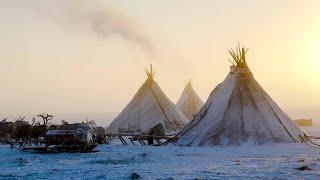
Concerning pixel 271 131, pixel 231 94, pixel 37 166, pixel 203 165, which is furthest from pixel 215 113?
pixel 37 166

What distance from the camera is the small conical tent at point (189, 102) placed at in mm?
63812

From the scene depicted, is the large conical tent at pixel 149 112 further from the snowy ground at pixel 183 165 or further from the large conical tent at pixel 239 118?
the snowy ground at pixel 183 165

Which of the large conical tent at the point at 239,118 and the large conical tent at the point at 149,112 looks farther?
the large conical tent at the point at 149,112

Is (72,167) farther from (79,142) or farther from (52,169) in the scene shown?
(79,142)

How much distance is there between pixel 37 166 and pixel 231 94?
1568 centimetres

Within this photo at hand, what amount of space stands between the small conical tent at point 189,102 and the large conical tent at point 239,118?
29959 millimetres

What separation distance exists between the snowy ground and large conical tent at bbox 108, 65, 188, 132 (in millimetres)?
20045

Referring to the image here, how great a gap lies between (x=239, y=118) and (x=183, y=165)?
11.8 metres

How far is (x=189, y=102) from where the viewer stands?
64.1m

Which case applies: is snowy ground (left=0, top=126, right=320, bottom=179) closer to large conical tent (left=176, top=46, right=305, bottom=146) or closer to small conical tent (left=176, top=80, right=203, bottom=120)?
large conical tent (left=176, top=46, right=305, bottom=146)

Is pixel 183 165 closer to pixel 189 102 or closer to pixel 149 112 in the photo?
pixel 149 112

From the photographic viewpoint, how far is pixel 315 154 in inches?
907

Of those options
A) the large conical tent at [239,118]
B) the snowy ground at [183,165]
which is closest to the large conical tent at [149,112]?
the large conical tent at [239,118]

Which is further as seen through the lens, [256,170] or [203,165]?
[203,165]
